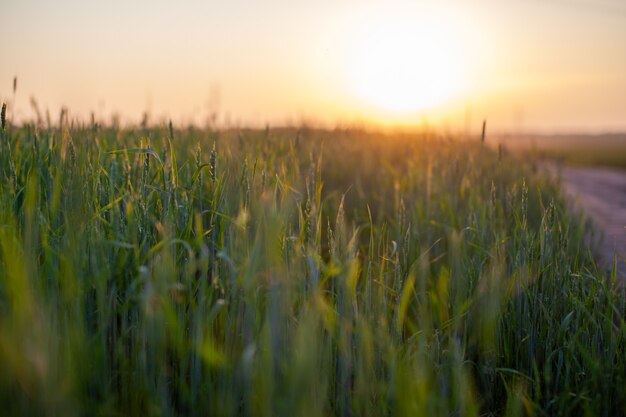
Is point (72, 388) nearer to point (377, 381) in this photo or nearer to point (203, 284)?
point (203, 284)

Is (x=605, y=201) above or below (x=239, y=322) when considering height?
below

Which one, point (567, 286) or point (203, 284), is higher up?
point (203, 284)

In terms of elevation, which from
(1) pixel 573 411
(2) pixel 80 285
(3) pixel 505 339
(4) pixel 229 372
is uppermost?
(2) pixel 80 285

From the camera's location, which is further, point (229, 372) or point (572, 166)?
point (572, 166)

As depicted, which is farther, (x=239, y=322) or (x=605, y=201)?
(x=605, y=201)

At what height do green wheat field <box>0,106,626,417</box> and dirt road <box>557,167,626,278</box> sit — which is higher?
green wheat field <box>0,106,626,417</box>

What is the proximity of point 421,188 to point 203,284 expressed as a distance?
2353 millimetres

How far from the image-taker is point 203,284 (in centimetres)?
136

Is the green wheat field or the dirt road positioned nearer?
the green wheat field

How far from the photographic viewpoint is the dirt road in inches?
137

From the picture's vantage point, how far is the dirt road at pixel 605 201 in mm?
3473

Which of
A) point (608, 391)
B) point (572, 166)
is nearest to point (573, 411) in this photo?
point (608, 391)

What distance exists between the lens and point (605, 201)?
5.82 meters

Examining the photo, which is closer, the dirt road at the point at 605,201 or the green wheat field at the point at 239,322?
the green wheat field at the point at 239,322
